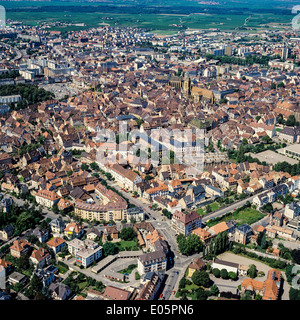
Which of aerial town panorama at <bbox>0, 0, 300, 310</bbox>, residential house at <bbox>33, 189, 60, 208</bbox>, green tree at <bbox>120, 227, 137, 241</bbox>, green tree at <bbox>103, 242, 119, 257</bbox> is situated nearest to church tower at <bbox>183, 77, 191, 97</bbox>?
aerial town panorama at <bbox>0, 0, 300, 310</bbox>

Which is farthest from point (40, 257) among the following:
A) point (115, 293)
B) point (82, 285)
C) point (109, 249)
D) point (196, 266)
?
point (196, 266)

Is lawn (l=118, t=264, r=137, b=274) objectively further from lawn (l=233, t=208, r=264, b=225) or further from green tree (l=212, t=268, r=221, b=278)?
lawn (l=233, t=208, r=264, b=225)

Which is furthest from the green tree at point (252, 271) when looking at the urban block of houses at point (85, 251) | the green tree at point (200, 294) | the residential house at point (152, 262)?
the urban block of houses at point (85, 251)

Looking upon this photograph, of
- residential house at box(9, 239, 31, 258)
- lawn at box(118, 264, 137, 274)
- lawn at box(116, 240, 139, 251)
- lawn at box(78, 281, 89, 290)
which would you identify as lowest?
lawn at box(78, 281, 89, 290)

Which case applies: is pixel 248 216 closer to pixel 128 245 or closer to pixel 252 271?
pixel 252 271

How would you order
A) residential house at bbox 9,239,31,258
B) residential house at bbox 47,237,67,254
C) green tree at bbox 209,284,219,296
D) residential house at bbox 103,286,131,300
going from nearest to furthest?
residential house at bbox 103,286,131,300
green tree at bbox 209,284,219,296
residential house at bbox 9,239,31,258
residential house at bbox 47,237,67,254

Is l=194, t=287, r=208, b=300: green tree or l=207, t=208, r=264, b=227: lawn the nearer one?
l=194, t=287, r=208, b=300: green tree

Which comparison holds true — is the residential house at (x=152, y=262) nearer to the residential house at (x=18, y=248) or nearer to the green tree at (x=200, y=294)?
the green tree at (x=200, y=294)
